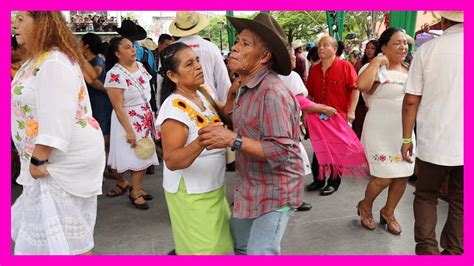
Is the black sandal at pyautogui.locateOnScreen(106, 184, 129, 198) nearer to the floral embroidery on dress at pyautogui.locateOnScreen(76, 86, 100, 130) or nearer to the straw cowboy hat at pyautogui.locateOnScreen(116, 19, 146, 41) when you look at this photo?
the straw cowboy hat at pyautogui.locateOnScreen(116, 19, 146, 41)

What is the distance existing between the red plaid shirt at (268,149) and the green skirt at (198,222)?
0.20m

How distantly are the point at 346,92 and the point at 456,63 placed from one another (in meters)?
1.73

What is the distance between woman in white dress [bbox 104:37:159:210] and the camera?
362 centimetres

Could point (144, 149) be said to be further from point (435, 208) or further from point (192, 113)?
point (435, 208)

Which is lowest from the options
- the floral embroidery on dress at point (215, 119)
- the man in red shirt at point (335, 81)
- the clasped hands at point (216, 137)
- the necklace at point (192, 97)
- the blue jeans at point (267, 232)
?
the blue jeans at point (267, 232)

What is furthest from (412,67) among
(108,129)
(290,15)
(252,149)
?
(290,15)

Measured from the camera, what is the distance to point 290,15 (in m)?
30.2

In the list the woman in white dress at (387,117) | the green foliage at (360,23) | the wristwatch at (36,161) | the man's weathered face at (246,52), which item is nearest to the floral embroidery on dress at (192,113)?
the man's weathered face at (246,52)

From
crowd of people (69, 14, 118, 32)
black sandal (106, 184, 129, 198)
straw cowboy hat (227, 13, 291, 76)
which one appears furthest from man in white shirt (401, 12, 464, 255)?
crowd of people (69, 14, 118, 32)

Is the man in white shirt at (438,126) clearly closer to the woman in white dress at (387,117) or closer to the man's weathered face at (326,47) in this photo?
the woman in white dress at (387,117)

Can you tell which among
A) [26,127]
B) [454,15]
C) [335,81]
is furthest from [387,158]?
[26,127]

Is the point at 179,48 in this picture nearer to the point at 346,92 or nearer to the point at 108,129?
the point at 346,92

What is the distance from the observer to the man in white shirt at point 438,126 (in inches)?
93.0

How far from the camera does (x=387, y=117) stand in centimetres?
317
